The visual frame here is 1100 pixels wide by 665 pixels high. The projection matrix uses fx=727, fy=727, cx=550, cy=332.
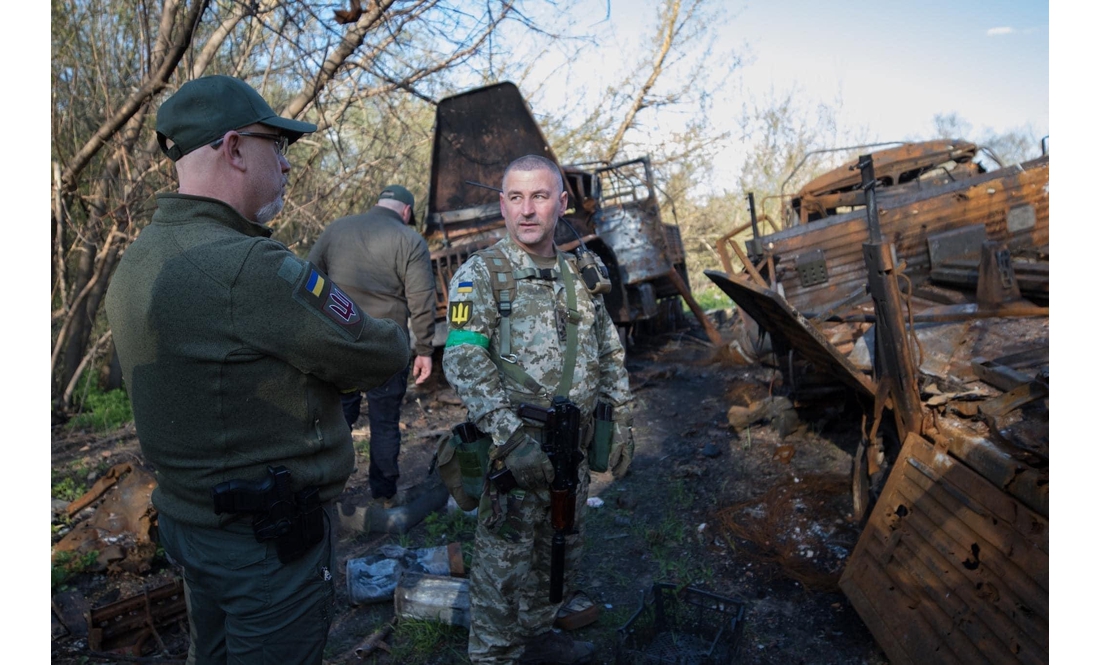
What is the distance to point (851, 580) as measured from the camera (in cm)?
309

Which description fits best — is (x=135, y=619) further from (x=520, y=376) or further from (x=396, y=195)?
(x=396, y=195)

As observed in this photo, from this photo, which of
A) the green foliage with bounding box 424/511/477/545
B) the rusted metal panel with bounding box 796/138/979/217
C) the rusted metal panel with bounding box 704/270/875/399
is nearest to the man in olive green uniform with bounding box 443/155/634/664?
the rusted metal panel with bounding box 704/270/875/399

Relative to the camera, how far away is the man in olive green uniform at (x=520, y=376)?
2449 mm

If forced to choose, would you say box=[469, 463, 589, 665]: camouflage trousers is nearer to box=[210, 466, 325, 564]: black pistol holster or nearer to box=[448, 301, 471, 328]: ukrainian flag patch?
box=[448, 301, 471, 328]: ukrainian flag patch

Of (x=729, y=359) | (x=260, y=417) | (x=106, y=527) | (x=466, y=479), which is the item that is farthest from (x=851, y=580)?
(x=729, y=359)

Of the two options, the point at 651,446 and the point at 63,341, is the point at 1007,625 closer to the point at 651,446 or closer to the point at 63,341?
the point at 651,446

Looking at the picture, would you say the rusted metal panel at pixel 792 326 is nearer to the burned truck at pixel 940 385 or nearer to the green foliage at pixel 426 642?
the burned truck at pixel 940 385

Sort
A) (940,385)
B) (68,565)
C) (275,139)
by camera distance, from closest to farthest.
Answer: (275,139) → (940,385) → (68,565)

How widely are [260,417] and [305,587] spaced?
17.4 inches

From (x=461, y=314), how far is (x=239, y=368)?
0.95 meters

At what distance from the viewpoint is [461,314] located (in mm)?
2469

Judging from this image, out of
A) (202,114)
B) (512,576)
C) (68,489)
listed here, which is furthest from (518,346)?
(68,489)

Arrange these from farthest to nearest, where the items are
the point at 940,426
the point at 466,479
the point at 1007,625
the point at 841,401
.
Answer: the point at 841,401 < the point at 940,426 < the point at 466,479 < the point at 1007,625

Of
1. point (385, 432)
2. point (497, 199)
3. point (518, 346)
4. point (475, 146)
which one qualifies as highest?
point (475, 146)
